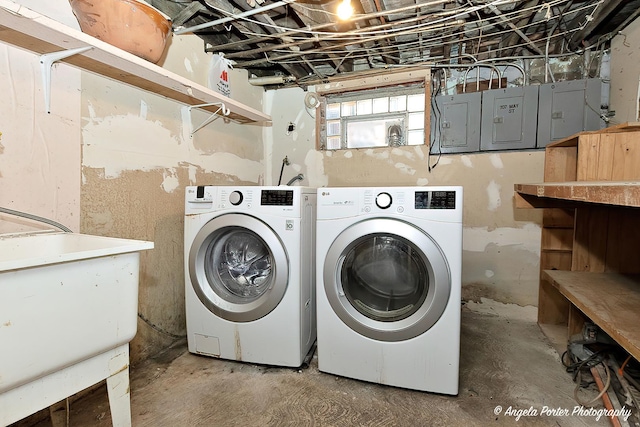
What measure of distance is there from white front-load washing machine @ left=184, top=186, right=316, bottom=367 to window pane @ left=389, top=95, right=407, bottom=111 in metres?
1.32

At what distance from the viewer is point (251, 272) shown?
1732 millimetres

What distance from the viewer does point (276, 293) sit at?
4.97 feet

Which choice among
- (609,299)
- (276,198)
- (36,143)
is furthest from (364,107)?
(36,143)

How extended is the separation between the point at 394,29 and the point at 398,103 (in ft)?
2.45

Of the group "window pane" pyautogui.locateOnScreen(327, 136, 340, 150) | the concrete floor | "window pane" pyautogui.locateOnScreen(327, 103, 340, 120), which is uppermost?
"window pane" pyautogui.locateOnScreen(327, 103, 340, 120)

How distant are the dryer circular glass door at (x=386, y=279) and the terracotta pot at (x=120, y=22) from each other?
4.11ft

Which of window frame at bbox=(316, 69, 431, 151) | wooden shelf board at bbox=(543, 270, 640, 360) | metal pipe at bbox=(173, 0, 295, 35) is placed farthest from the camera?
window frame at bbox=(316, 69, 431, 151)

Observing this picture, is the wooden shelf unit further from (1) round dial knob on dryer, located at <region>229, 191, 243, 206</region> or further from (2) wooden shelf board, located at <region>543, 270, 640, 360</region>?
(1) round dial knob on dryer, located at <region>229, 191, 243, 206</region>

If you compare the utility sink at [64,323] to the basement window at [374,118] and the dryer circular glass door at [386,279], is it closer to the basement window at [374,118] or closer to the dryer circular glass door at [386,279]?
the dryer circular glass door at [386,279]

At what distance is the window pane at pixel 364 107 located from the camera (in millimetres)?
2594

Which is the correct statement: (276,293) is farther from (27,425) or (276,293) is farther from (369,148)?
(369,148)

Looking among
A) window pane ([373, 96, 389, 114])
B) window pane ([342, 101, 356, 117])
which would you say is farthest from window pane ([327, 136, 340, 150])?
window pane ([373, 96, 389, 114])

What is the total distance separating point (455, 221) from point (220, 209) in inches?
45.7

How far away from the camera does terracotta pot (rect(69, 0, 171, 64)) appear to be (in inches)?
47.3
